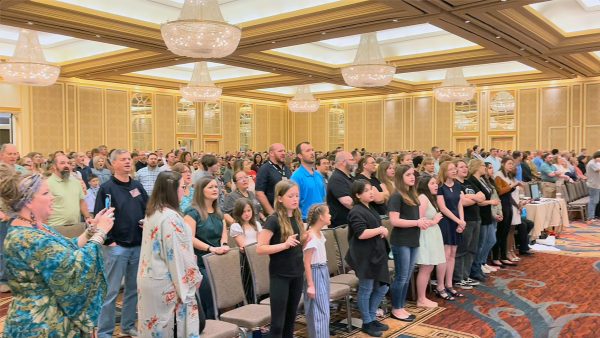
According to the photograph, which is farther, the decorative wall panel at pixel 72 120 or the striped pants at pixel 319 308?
the decorative wall panel at pixel 72 120

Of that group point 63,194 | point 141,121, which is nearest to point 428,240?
point 63,194

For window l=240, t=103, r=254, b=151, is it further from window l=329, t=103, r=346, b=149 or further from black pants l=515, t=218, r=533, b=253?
black pants l=515, t=218, r=533, b=253

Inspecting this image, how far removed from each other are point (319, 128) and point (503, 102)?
312 inches

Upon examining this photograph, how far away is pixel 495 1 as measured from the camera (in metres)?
8.29

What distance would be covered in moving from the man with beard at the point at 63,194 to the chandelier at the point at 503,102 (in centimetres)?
1612

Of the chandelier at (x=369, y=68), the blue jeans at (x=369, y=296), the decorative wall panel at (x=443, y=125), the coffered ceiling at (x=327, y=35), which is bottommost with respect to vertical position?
the blue jeans at (x=369, y=296)

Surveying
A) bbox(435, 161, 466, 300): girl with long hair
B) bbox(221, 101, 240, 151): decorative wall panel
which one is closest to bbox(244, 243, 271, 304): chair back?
bbox(435, 161, 466, 300): girl with long hair

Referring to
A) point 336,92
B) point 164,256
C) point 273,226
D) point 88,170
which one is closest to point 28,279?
point 164,256

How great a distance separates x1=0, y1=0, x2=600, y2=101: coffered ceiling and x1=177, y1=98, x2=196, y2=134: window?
2.35 metres

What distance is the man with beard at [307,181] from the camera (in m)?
5.61

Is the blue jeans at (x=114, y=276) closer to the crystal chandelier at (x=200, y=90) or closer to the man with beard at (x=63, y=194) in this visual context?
the man with beard at (x=63, y=194)

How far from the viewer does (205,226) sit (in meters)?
4.10

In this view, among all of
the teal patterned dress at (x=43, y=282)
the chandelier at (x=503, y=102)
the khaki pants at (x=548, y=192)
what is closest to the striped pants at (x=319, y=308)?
the teal patterned dress at (x=43, y=282)

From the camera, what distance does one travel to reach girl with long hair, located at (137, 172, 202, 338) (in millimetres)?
2926
